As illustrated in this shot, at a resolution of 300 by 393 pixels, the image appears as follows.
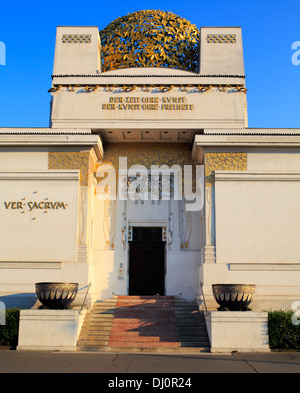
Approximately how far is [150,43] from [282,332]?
11284mm

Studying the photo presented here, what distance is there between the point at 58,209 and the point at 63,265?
72.9 inches

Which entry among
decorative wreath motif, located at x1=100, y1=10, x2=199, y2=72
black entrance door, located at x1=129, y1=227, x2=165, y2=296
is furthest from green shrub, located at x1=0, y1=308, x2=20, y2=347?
decorative wreath motif, located at x1=100, y1=10, x2=199, y2=72

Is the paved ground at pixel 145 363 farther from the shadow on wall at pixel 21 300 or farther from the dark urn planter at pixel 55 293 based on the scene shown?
the shadow on wall at pixel 21 300

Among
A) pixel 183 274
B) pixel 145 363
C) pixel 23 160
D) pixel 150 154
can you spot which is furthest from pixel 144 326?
pixel 23 160

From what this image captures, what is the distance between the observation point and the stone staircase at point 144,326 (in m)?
12.5

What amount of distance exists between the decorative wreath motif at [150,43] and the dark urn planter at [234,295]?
914 cm

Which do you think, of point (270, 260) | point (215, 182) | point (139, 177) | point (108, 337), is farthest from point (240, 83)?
point (108, 337)

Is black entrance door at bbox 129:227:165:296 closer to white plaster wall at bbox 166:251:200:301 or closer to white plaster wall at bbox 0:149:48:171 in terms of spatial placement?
white plaster wall at bbox 166:251:200:301

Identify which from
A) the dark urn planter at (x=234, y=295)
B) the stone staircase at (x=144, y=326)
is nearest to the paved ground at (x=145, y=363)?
the stone staircase at (x=144, y=326)

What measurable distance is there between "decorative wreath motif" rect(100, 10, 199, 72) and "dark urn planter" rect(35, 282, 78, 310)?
9.02m

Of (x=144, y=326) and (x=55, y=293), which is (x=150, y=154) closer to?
(x=144, y=326)

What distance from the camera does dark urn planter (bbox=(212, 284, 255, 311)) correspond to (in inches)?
491
